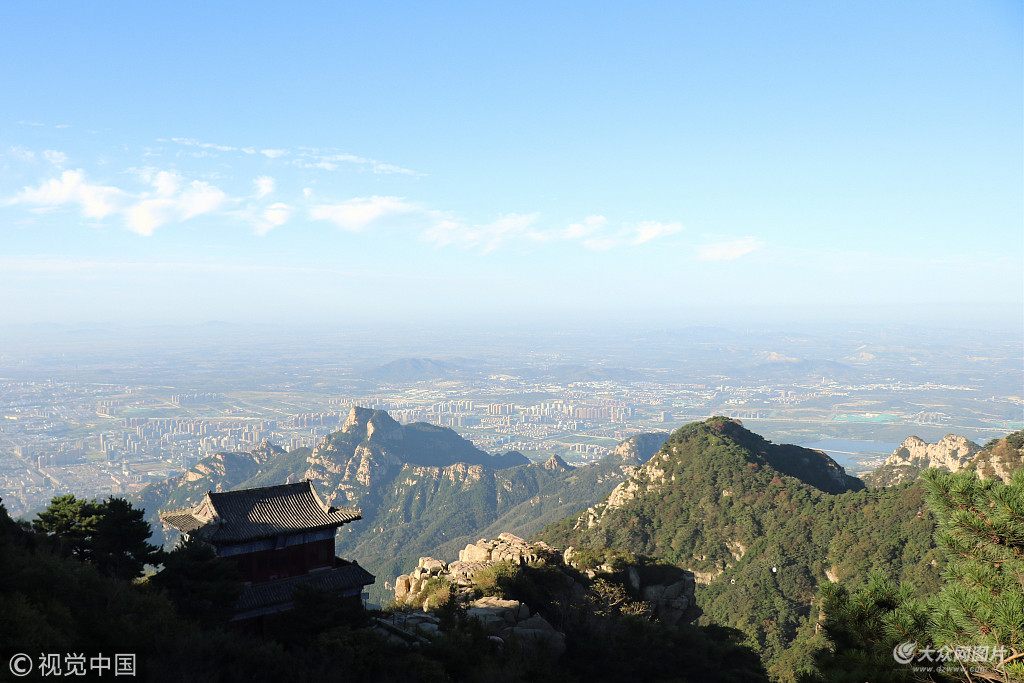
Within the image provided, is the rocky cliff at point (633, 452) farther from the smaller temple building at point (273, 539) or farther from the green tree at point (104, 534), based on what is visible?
the green tree at point (104, 534)

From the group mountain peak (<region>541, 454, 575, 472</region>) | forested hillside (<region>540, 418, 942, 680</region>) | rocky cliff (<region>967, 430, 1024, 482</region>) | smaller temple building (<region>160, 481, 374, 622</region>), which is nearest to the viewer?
smaller temple building (<region>160, 481, 374, 622</region>)

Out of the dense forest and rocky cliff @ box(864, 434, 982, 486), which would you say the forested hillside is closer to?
the dense forest

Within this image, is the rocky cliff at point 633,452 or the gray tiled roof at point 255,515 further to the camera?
the rocky cliff at point 633,452

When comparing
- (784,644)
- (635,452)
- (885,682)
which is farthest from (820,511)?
(635,452)

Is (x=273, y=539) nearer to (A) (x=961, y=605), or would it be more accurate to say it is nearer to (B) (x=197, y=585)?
(B) (x=197, y=585)

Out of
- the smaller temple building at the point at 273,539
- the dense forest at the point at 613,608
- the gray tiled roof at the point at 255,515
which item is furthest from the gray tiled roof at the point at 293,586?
the gray tiled roof at the point at 255,515

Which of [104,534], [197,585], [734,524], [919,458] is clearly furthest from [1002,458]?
[104,534]

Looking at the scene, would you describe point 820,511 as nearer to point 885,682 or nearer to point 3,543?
point 885,682

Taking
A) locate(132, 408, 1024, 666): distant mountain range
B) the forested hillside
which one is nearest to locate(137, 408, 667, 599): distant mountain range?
locate(132, 408, 1024, 666): distant mountain range
